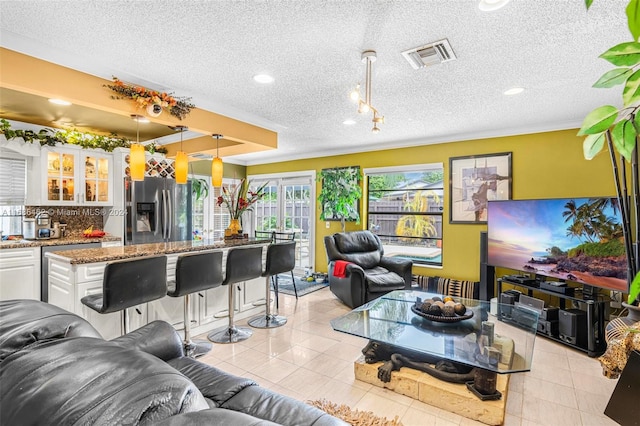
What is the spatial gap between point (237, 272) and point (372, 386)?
64.2 inches

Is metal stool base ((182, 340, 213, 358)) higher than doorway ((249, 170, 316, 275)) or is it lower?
lower

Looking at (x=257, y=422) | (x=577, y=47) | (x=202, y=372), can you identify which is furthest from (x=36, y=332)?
(x=577, y=47)

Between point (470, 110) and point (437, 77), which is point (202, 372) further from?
point (470, 110)

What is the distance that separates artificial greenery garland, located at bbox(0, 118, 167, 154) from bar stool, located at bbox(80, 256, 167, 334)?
292 cm

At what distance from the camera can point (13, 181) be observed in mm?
4141

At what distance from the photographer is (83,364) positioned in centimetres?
79

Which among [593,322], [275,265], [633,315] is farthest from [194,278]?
[593,322]

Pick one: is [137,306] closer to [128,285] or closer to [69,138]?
[128,285]

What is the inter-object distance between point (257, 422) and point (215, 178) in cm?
328

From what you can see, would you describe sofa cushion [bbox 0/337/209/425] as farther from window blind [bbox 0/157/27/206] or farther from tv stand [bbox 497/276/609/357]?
window blind [bbox 0/157/27/206]

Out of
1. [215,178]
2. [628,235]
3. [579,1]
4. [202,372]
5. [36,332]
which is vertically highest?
[579,1]

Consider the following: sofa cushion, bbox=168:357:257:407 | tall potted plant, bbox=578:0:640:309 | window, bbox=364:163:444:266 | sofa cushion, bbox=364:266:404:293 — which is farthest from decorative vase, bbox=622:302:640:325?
window, bbox=364:163:444:266

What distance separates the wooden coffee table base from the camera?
2.05m

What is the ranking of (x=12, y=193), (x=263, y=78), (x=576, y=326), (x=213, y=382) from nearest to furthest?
1. (x=213, y=382)
2. (x=263, y=78)
3. (x=576, y=326)
4. (x=12, y=193)
